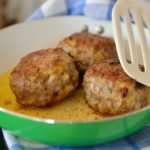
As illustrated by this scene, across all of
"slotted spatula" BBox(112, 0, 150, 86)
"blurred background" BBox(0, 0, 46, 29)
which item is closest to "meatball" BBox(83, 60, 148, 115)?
"slotted spatula" BBox(112, 0, 150, 86)

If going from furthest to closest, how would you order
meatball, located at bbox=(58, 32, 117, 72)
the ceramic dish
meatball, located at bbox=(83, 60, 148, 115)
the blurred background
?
the blurred background, meatball, located at bbox=(58, 32, 117, 72), meatball, located at bbox=(83, 60, 148, 115), the ceramic dish

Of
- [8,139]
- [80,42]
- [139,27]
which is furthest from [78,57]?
[8,139]

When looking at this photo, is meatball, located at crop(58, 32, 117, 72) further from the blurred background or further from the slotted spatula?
the blurred background

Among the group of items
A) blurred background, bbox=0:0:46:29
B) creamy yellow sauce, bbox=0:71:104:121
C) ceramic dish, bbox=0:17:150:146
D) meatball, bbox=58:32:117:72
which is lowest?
blurred background, bbox=0:0:46:29

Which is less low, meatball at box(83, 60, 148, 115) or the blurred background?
meatball at box(83, 60, 148, 115)

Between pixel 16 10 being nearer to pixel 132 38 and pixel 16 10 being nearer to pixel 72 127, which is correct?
pixel 132 38

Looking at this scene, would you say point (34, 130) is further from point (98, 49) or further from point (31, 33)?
point (31, 33)

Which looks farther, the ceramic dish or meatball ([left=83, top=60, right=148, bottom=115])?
meatball ([left=83, top=60, right=148, bottom=115])

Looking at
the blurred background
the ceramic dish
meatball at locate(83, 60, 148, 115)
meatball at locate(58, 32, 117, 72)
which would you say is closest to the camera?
the ceramic dish
